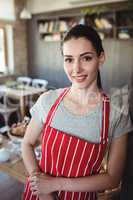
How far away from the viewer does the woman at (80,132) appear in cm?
76

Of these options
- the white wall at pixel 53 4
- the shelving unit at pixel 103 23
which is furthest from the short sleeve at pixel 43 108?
the white wall at pixel 53 4

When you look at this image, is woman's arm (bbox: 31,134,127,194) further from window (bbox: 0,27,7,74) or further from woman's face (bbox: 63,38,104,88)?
window (bbox: 0,27,7,74)

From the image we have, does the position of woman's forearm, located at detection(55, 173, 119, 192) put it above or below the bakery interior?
below

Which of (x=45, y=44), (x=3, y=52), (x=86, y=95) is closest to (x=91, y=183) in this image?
(x=86, y=95)

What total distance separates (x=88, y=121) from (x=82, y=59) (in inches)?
9.3

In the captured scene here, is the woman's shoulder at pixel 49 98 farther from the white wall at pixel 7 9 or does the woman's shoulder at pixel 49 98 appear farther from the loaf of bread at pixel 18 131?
the white wall at pixel 7 9

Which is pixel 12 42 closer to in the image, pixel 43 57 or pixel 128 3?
pixel 43 57

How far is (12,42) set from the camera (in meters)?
4.63

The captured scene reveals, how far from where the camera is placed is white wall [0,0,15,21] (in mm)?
4340

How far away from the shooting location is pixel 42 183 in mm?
813

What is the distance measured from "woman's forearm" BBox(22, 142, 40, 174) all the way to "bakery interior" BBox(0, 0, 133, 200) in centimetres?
186

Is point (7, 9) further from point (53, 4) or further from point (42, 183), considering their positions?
point (42, 183)

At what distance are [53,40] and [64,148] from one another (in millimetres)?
3957

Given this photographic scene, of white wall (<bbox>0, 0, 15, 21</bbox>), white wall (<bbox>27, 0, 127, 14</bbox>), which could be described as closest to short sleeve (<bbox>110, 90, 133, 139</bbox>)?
white wall (<bbox>27, 0, 127, 14</bbox>)
